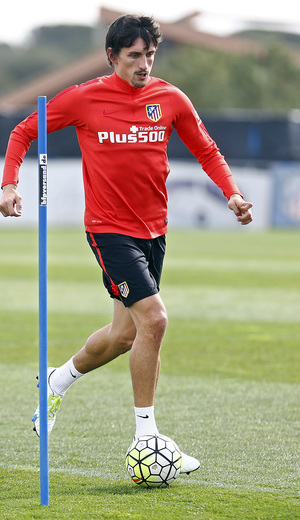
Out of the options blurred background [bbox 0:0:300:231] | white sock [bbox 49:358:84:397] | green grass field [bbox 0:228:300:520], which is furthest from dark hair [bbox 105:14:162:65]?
blurred background [bbox 0:0:300:231]

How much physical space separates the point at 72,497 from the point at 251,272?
43.5 ft

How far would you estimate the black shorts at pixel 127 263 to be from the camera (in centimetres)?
485

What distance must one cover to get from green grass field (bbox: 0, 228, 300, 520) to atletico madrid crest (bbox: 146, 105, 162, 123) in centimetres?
179

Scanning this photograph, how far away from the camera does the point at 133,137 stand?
16.5 ft

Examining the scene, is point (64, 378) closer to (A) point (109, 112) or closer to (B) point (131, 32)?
(A) point (109, 112)

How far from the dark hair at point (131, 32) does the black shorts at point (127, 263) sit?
0.99 metres

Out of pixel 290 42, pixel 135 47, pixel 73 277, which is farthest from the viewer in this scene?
pixel 290 42

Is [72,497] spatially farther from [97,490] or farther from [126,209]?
[126,209]

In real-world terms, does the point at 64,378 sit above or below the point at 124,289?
below

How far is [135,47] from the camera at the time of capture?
4.97 metres

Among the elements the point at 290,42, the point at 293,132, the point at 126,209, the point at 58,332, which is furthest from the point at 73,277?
the point at 290,42

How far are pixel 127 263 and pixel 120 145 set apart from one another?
624 mm

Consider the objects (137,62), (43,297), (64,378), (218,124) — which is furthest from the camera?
(218,124)

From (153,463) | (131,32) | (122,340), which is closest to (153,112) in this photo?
(131,32)
